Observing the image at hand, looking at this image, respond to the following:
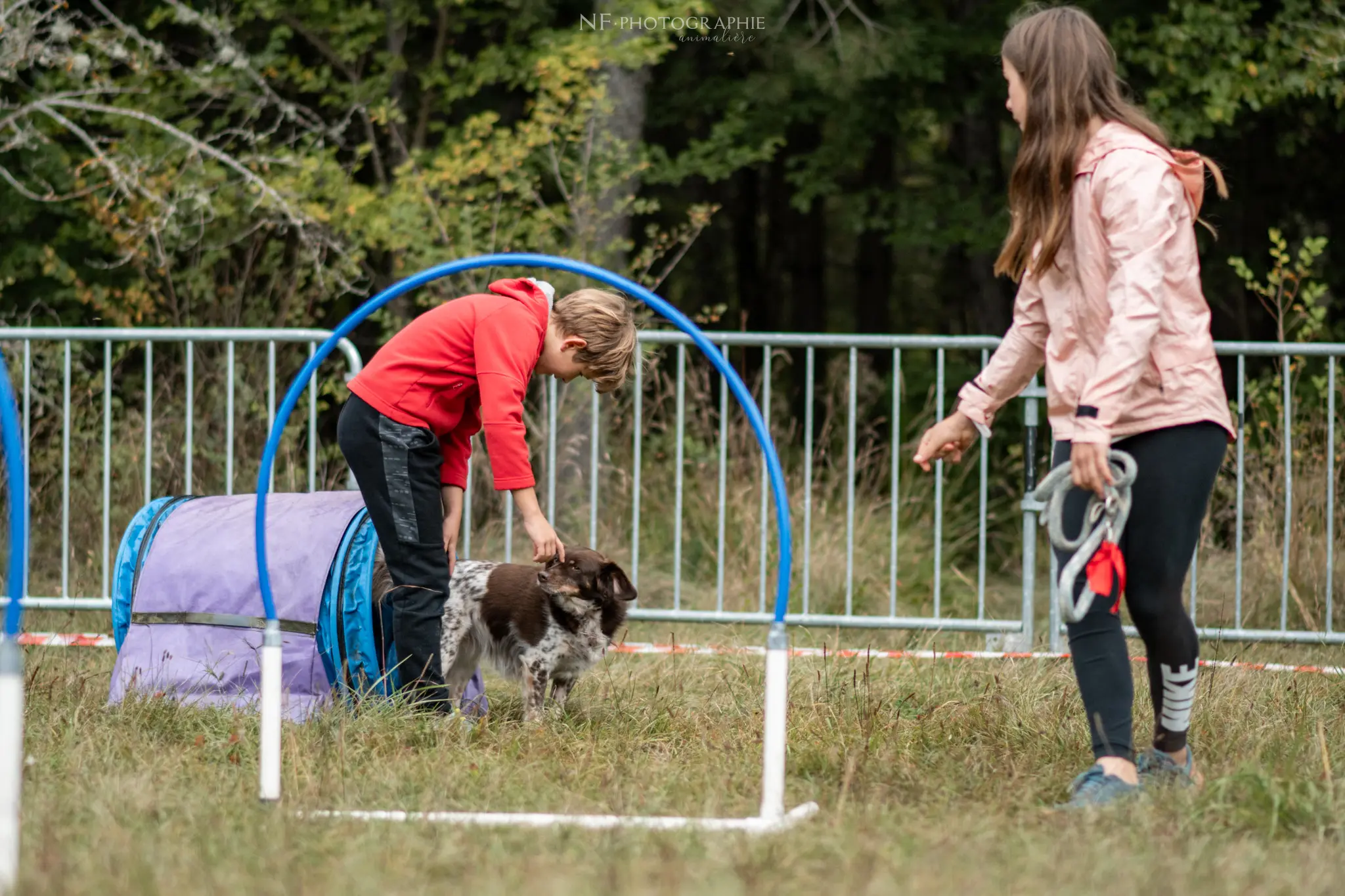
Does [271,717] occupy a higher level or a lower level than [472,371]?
lower

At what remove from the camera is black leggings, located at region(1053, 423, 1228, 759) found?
3.22 metres

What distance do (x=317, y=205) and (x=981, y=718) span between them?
644 cm

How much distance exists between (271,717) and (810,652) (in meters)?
2.95

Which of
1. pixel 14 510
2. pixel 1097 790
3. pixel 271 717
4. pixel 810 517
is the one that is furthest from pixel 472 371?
pixel 810 517

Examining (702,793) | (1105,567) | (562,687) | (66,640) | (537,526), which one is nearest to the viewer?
(1105,567)

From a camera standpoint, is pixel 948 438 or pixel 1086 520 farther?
pixel 948 438

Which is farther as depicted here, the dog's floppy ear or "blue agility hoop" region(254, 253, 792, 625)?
the dog's floppy ear

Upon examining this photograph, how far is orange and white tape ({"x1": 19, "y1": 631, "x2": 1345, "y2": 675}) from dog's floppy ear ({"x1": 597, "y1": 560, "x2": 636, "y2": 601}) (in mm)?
411

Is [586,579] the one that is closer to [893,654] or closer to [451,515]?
[451,515]

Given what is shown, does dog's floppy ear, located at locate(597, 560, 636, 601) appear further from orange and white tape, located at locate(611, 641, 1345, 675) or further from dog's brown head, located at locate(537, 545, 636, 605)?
orange and white tape, located at locate(611, 641, 1345, 675)

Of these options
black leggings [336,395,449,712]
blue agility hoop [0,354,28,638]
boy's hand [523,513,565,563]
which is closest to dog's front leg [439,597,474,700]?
black leggings [336,395,449,712]

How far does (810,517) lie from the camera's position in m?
6.63

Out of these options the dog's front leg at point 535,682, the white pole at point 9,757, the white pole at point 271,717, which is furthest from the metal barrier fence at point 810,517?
the white pole at point 9,757

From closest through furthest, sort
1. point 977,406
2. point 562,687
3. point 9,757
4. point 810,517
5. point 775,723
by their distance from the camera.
A: point 9,757 < point 775,723 < point 977,406 < point 562,687 < point 810,517
